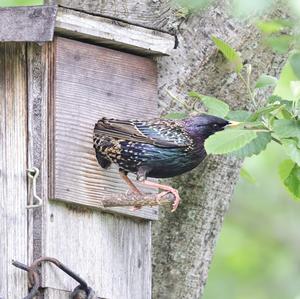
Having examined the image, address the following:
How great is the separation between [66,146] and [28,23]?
1.74ft

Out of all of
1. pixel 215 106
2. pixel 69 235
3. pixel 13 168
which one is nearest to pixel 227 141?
pixel 215 106

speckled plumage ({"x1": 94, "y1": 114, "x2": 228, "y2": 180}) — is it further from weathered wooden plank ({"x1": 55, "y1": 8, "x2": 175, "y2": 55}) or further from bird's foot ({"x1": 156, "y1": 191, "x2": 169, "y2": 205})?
weathered wooden plank ({"x1": 55, "y1": 8, "x2": 175, "y2": 55})

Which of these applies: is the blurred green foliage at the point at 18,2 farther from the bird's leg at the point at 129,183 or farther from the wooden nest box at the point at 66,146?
the bird's leg at the point at 129,183

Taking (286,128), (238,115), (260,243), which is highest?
(260,243)

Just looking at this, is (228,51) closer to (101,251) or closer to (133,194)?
(133,194)

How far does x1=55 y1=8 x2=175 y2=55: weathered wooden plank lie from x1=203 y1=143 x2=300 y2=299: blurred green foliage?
4.59 metres

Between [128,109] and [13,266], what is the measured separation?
0.94 metres

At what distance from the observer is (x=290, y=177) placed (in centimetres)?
716

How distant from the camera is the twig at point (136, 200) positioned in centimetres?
689

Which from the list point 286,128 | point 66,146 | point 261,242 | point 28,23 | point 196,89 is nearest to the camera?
point 286,128

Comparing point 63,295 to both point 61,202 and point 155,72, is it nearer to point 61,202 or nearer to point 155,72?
point 61,202

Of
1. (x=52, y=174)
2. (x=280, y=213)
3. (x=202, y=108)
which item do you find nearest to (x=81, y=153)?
(x=52, y=174)

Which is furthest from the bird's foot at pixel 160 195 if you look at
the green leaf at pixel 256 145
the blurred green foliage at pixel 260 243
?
the blurred green foliage at pixel 260 243

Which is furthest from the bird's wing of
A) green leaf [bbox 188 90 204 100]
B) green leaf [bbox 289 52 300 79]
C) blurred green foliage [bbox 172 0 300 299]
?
blurred green foliage [bbox 172 0 300 299]
